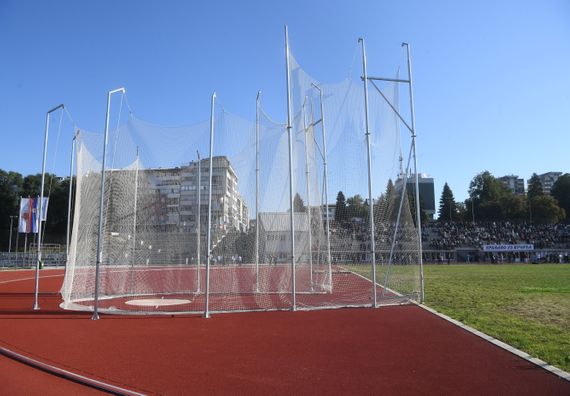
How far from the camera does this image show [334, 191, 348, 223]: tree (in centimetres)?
1420

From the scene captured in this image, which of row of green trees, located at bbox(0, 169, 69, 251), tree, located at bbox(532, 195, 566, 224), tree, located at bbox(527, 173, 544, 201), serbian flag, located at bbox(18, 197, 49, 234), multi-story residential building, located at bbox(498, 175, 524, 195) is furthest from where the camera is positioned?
multi-story residential building, located at bbox(498, 175, 524, 195)

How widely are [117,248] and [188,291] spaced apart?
3.71m

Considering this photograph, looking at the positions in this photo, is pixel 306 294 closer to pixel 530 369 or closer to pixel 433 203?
pixel 530 369

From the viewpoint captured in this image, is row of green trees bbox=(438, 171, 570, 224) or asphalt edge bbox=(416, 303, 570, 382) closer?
asphalt edge bbox=(416, 303, 570, 382)

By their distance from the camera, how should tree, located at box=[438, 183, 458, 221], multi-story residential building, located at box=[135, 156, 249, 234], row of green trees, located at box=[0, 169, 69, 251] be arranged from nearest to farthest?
1. multi-story residential building, located at box=[135, 156, 249, 234]
2. row of green trees, located at box=[0, 169, 69, 251]
3. tree, located at box=[438, 183, 458, 221]

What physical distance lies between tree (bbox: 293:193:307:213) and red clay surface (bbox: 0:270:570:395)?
4.43m

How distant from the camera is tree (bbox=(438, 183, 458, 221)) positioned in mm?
101625

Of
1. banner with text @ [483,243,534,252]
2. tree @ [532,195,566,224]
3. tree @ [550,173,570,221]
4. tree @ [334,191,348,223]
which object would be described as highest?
tree @ [550,173,570,221]

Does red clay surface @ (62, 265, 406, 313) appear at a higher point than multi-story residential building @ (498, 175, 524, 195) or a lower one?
lower

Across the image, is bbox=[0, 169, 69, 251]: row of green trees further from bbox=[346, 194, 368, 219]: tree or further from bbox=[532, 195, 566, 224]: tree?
bbox=[532, 195, 566, 224]: tree

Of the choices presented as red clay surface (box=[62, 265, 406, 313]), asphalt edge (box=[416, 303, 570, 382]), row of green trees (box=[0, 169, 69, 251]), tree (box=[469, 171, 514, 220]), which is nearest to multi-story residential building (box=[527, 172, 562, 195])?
tree (box=[469, 171, 514, 220])

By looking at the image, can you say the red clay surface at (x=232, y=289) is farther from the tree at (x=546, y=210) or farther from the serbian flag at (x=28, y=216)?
the tree at (x=546, y=210)

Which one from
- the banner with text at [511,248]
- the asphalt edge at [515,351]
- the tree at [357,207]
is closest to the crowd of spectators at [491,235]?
the banner with text at [511,248]

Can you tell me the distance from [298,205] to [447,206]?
97.9 m
